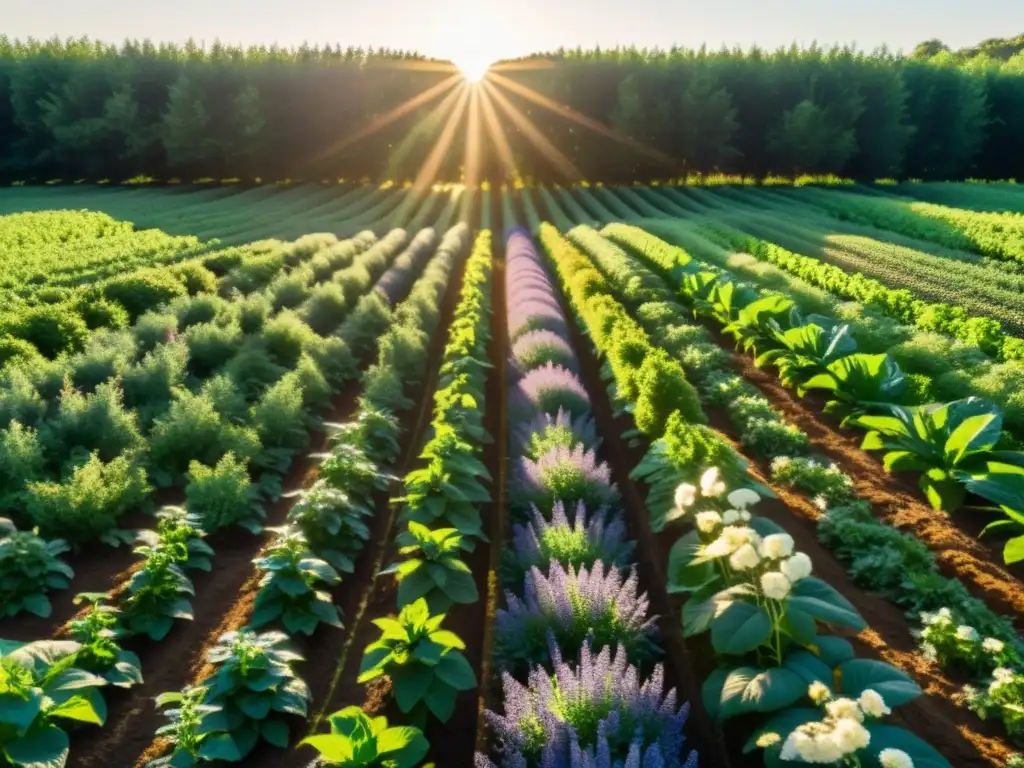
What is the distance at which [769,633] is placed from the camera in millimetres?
4266

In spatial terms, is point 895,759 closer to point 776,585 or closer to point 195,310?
point 776,585

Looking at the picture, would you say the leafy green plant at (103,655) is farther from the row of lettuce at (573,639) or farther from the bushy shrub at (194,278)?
the bushy shrub at (194,278)

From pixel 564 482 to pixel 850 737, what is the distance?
4.07 meters

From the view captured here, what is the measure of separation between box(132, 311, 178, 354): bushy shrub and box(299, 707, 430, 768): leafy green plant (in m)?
9.50

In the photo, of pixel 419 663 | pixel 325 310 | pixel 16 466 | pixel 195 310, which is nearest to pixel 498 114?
pixel 325 310

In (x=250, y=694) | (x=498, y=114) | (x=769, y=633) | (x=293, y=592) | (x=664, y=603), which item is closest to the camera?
(x=769, y=633)

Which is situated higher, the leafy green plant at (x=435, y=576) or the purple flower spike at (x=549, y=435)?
the purple flower spike at (x=549, y=435)

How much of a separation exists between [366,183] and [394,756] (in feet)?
164

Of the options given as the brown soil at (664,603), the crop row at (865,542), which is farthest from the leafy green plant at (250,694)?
the crop row at (865,542)

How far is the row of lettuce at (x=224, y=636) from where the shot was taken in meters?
4.21

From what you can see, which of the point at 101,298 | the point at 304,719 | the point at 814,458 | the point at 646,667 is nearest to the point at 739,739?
the point at 646,667

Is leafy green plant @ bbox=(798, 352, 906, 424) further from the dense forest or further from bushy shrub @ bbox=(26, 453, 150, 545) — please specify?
the dense forest

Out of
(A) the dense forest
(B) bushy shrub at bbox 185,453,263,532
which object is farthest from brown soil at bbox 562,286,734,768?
(A) the dense forest

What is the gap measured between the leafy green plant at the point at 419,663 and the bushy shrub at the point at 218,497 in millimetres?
2927
